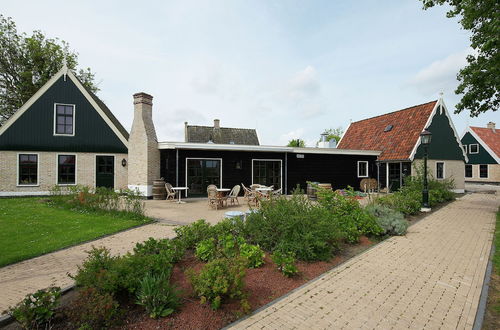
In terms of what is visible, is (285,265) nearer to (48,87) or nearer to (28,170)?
(28,170)

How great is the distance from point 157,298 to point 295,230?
291cm

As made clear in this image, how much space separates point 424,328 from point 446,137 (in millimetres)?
19435

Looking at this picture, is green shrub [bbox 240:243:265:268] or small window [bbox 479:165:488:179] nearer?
green shrub [bbox 240:243:265:268]

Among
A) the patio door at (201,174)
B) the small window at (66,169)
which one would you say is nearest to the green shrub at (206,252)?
the patio door at (201,174)

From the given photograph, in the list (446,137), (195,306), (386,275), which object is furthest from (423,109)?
(195,306)

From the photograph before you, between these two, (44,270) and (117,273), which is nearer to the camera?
(117,273)

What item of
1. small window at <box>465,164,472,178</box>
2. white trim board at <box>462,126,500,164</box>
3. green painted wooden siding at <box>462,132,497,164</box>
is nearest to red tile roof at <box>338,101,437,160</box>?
white trim board at <box>462,126,500,164</box>

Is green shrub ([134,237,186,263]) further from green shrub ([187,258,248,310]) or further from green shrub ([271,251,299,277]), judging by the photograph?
green shrub ([271,251,299,277])


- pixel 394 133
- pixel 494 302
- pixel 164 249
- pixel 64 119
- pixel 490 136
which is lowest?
pixel 494 302

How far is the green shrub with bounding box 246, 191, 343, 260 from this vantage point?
500 cm

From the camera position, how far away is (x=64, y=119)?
16000 millimetres

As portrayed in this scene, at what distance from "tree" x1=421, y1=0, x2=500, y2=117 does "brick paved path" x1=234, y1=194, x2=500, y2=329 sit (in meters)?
6.95

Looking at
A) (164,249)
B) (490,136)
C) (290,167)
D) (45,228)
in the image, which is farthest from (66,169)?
(490,136)

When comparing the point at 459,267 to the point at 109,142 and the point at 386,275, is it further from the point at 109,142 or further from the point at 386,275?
the point at 109,142
